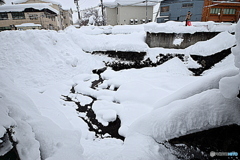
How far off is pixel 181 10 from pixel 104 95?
17784mm

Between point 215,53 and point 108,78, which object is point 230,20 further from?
point 108,78

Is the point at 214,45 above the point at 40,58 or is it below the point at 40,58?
above

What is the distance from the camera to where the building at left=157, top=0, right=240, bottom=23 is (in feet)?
52.3

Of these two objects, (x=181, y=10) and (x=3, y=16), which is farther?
(x=3, y=16)

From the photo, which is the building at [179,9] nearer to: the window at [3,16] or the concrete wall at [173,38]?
the concrete wall at [173,38]

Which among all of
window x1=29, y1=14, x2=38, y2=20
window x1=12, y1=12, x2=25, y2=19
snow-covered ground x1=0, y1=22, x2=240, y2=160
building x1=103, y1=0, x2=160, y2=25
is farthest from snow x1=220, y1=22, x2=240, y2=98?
window x1=12, y1=12, x2=25, y2=19

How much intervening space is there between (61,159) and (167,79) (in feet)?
17.9

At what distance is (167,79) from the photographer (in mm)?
6059

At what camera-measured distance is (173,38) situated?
339 inches

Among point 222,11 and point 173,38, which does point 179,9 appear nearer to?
point 222,11

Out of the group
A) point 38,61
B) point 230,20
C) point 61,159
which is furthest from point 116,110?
point 230,20

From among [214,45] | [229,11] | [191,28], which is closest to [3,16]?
[191,28]

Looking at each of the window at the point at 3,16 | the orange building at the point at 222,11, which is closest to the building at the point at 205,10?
the orange building at the point at 222,11

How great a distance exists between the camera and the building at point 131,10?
19.6m
